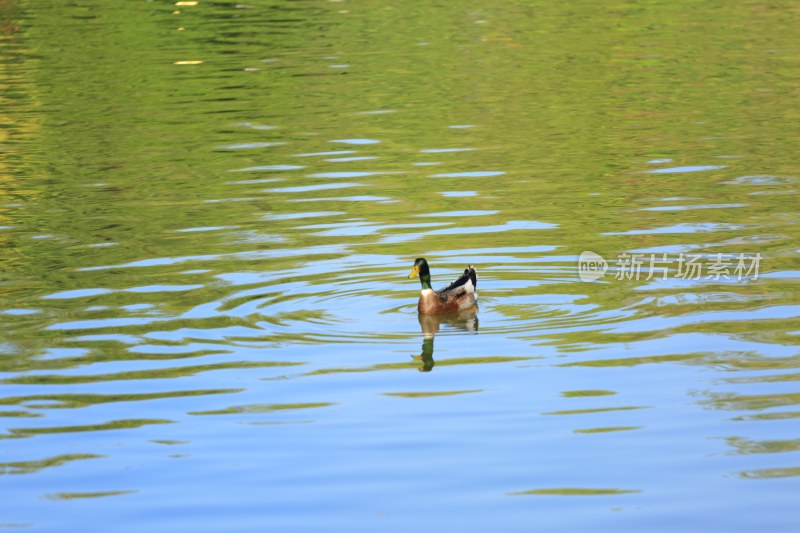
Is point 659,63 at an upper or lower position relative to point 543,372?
upper

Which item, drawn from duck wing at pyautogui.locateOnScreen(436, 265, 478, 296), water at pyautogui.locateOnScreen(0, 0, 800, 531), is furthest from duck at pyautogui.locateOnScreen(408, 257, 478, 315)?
water at pyautogui.locateOnScreen(0, 0, 800, 531)

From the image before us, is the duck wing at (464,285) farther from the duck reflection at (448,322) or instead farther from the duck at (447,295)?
the duck reflection at (448,322)

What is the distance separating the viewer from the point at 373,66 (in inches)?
1571

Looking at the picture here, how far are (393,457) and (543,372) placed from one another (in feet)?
8.35

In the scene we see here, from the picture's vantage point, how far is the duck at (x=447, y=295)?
612 inches

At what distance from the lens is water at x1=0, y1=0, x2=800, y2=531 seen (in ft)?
35.7

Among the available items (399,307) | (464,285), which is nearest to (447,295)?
(464,285)

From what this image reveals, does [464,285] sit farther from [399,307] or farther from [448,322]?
[399,307]

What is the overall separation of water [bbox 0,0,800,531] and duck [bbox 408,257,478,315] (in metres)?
0.18

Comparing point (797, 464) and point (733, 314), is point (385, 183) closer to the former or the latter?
point (733, 314)

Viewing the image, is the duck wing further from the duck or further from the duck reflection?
the duck reflection

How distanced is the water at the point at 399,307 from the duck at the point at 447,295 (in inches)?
7.2

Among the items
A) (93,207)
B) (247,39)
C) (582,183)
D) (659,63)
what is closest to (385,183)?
(582,183)

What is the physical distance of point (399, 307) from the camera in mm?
16344
